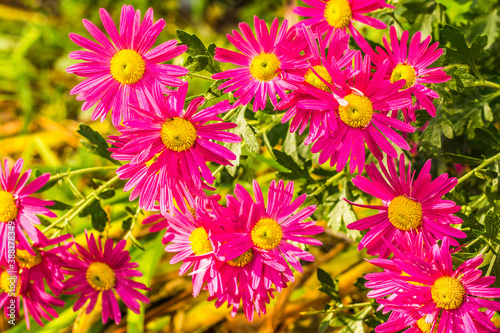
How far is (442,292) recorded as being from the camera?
79 cm

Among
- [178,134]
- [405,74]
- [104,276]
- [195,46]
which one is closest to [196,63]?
[195,46]

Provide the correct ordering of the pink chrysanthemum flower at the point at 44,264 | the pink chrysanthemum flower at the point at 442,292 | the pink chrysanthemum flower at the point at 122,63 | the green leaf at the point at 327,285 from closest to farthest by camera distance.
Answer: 1. the pink chrysanthemum flower at the point at 442,292
2. the pink chrysanthemum flower at the point at 122,63
3. the pink chrysanthemum flower at the point at 44,264
4. the green leaf at the point at 327,285

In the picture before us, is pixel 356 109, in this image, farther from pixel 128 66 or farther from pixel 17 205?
pixel 17 205

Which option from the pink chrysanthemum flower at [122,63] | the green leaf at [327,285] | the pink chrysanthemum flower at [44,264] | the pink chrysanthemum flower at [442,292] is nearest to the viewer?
the pink chrysanthemum flower at [442,292]

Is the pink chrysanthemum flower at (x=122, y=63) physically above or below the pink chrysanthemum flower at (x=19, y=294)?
above

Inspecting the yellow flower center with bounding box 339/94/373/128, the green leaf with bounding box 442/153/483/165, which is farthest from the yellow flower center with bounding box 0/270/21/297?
the green leaf with bounding box 442/153/483/165

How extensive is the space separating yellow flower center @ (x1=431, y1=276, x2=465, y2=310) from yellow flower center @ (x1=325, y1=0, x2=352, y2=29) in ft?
1.86

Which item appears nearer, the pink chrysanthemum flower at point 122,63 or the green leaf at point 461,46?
the pink chrysanthemum flower at point 122,63

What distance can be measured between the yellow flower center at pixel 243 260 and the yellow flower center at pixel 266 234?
40mm

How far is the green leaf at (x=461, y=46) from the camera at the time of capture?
105cm

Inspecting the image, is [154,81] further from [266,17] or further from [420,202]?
[266,17]

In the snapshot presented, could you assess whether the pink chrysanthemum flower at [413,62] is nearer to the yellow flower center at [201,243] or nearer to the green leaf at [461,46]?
the green leaf at [461,46]

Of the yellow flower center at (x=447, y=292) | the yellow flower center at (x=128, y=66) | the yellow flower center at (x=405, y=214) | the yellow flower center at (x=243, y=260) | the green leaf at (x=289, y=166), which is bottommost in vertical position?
the yellow flower center at (x=447, y=292)

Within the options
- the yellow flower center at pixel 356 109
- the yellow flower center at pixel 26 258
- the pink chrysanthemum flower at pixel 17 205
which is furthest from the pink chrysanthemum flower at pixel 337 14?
the yellow flower center at pixel 26 258
